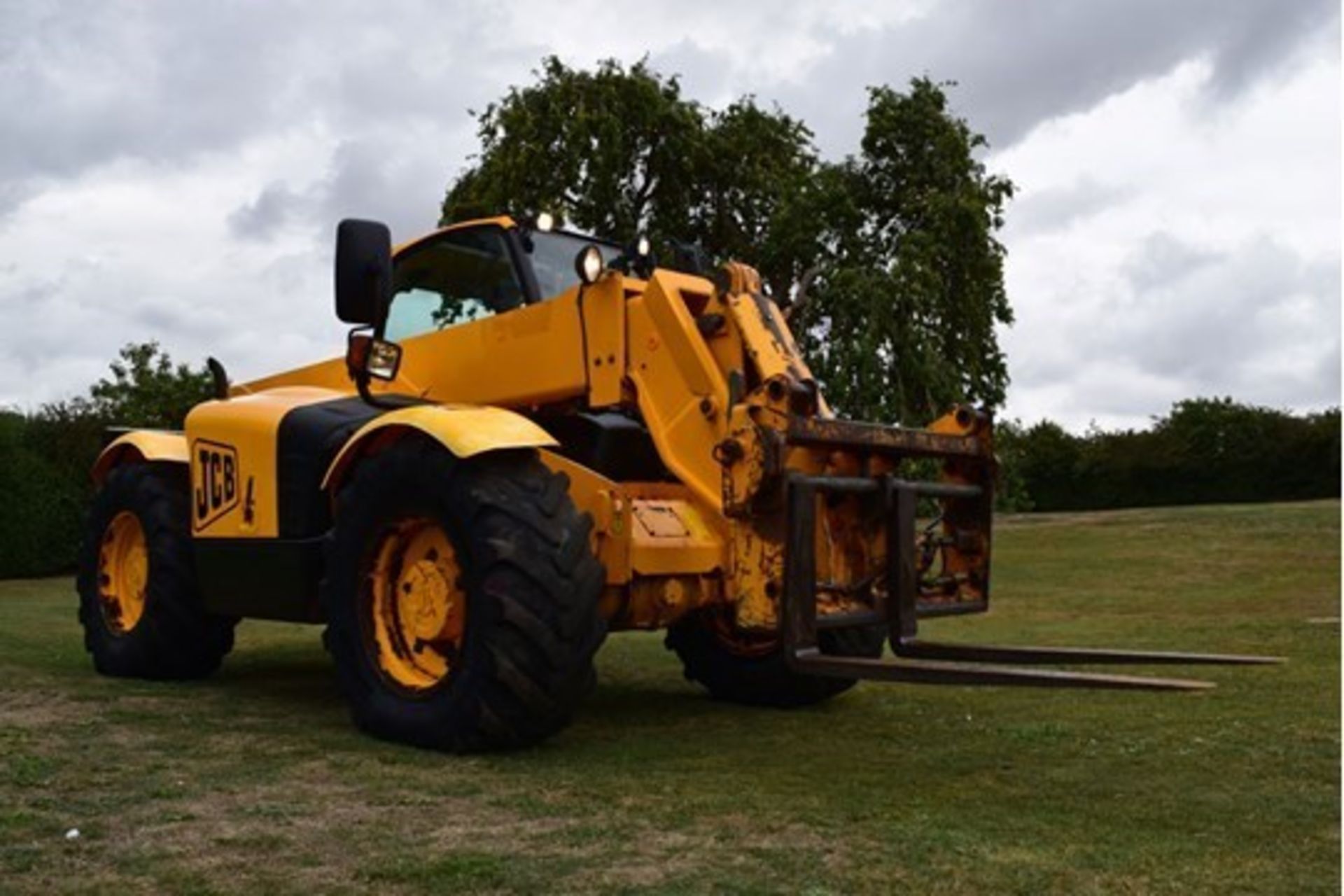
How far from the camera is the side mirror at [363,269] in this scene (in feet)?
21.0

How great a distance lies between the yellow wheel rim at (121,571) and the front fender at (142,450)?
40cm

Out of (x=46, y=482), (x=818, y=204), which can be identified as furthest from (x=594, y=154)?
(x=46, y=482)

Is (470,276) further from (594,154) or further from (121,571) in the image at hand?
(594,154)

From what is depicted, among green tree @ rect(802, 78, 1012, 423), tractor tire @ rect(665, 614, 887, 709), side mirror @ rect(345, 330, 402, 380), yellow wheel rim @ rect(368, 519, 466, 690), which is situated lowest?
tractor tire @ rect(665, 614, 887, 709)

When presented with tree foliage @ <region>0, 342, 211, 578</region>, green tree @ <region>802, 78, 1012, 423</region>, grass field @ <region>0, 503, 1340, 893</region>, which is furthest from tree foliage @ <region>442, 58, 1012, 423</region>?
grass field @ <region>0, 503, 1340, 893</region>

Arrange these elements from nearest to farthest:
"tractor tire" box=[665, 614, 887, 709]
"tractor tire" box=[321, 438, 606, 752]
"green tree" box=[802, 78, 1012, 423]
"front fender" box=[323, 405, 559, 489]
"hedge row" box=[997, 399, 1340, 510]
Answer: "tractor tire" box=[321, 438, 606, 752], "front fender" box=[323, 405, 559, 489], "tractor tire" box=[665, 614, 887, 709], "green tree" box=[802, 78, 1012, 423], "hedge row" box=[997, 399, 1340, 510]

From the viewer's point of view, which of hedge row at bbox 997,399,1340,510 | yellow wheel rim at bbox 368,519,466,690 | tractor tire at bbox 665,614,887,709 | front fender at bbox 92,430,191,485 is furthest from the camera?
hedge row at bbox 997,399,1340,510

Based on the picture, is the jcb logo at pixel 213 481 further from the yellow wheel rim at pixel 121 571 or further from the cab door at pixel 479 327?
the yellow wheel rim at pixel 121 571

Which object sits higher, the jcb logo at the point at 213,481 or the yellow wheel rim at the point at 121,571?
the jcb logo at the point at 213,481

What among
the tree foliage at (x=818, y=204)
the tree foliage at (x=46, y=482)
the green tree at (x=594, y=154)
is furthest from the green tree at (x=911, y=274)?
the tree foliage at (x=46, y=482)

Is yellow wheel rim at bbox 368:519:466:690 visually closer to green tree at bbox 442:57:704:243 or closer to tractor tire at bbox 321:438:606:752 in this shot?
tractor tire at bbox 321:438:606:752

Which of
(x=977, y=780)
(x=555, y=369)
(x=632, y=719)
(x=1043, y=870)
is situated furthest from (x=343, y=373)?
(x=1043, y=870)

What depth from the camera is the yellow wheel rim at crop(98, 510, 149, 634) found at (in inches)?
352

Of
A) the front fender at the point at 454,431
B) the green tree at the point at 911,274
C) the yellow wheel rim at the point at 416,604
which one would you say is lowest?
the yellow wheel rim at the point at 416,604
